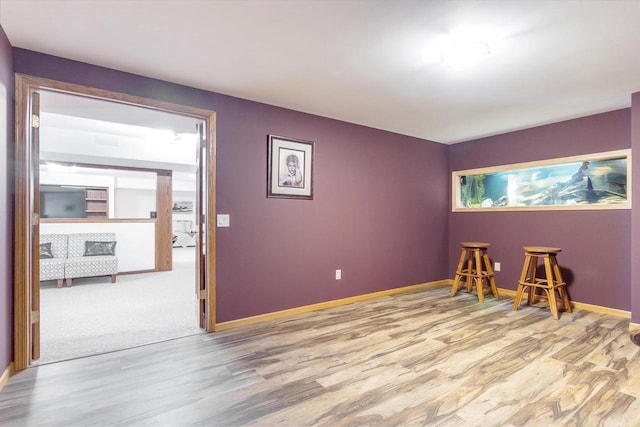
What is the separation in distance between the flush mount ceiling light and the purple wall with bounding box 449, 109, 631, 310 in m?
2.29

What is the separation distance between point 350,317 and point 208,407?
71.1 inches

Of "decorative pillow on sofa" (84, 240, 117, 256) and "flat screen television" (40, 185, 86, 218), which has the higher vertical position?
"flat screen television" (40, 185, 86, 218)

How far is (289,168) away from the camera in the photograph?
11.1ft

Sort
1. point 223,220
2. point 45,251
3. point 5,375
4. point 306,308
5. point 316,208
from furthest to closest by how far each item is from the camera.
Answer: point 45,251, point 316,208, point 306,308, point 223,220, point 5,375

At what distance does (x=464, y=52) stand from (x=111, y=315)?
4137 millimetres

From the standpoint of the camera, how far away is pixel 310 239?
3.55 m

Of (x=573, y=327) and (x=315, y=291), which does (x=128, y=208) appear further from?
(x=573, y=327)

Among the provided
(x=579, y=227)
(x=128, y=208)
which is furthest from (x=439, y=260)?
(x=128, y=208)

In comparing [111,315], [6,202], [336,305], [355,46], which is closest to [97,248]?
[111,315]

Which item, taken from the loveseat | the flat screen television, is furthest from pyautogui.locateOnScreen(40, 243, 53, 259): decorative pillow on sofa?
the flat screen television

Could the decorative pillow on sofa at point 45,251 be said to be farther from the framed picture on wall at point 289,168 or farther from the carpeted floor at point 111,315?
the framed picture on wall at point 289,168

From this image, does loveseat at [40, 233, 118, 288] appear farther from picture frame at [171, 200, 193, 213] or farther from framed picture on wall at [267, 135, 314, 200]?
picture frame at [171, 200, 193, 213]

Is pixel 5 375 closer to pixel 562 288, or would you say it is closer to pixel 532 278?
pixel 532 278

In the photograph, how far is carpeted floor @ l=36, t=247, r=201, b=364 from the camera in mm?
2604
